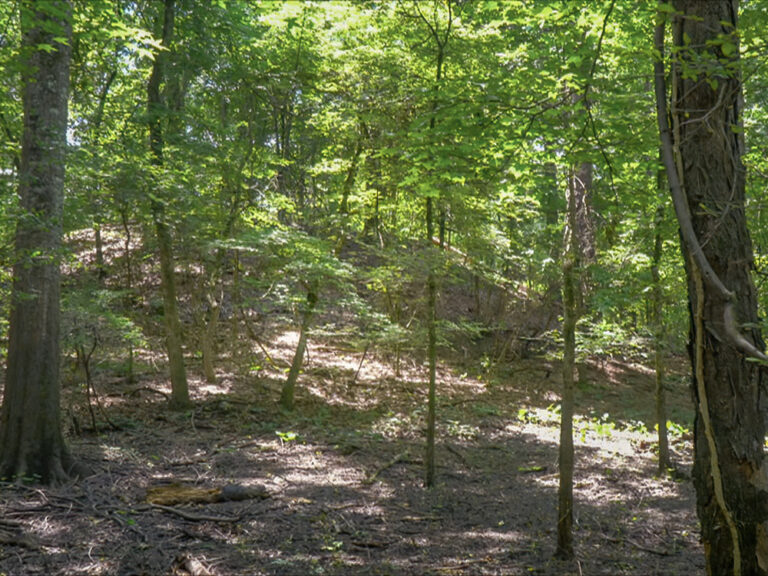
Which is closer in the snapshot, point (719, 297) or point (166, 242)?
point (719, 297)

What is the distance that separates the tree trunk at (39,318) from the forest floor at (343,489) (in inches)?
18.4

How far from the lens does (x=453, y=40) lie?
7.41 metres

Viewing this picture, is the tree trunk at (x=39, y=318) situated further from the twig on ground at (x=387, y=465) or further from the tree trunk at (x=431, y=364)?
the tree trunk at (x=431, y=364)

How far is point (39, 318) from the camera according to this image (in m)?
6.19

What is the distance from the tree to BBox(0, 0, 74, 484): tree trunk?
570cm

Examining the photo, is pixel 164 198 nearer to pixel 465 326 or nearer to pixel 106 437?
pixel 106 437

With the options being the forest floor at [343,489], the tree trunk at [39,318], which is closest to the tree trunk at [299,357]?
the forest floor at [343,489]

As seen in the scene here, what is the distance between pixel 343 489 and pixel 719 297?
5.80 m

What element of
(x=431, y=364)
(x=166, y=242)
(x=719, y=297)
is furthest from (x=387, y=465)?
(x=719, y=297)

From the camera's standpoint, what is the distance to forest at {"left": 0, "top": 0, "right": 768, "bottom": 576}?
2.63m

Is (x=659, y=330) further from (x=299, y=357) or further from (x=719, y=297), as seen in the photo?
(x=299, y=357)

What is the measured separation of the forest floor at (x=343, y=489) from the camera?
4.97 metres

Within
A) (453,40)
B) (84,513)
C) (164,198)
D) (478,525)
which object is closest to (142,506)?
(84,513)

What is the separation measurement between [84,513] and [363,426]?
613 centimetres
